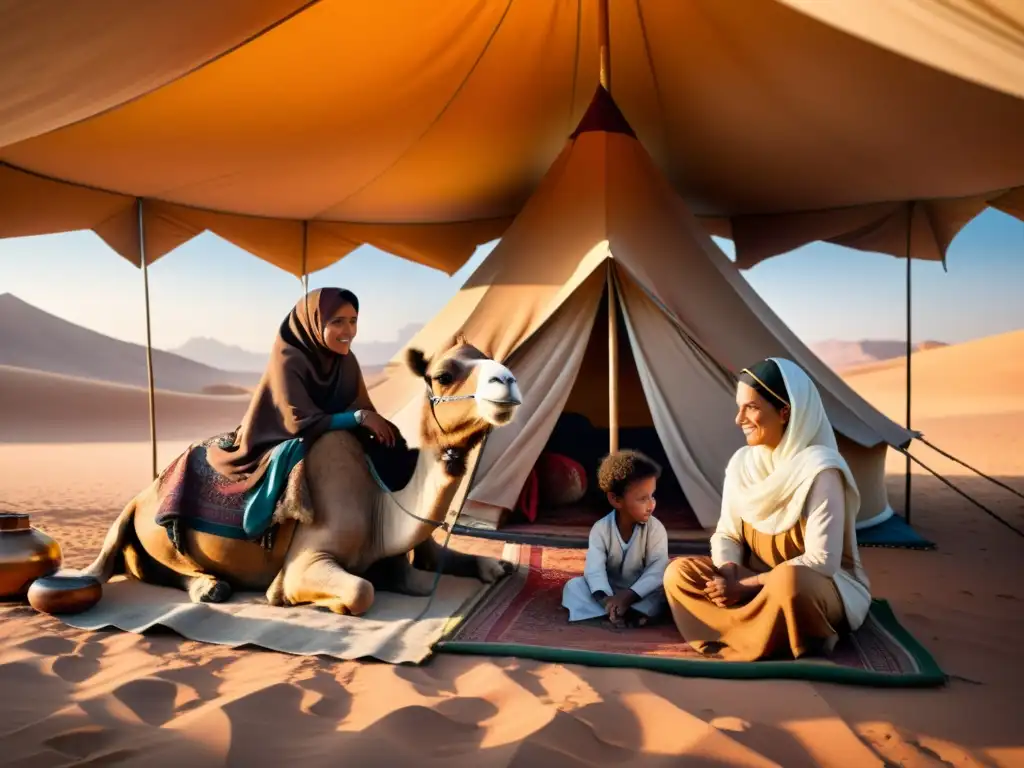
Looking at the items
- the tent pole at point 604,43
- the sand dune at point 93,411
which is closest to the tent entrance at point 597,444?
the tent pole at point 604,43

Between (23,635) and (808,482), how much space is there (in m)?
2.94

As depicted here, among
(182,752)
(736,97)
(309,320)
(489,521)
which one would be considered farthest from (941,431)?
(182,752)

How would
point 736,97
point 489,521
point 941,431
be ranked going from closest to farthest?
1. point 489,521
2. point 736,97
3. point 941,431

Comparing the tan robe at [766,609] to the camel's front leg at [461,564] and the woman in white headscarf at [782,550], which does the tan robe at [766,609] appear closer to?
the woman in white headscarf at [782,550]

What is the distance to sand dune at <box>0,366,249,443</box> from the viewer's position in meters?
20.4

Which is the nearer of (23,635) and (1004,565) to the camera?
(23,635)

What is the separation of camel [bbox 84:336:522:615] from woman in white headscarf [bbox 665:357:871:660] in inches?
35.1

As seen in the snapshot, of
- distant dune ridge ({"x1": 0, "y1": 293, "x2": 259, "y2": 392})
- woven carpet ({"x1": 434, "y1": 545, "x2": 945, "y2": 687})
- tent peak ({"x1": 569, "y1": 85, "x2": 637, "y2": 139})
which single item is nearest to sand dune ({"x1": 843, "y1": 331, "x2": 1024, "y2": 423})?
tent peak ({"x1": 569, "y1": 85, "x2": 637, "y2": 139})

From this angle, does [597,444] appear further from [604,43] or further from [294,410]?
[294,410]

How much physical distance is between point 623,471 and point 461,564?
3.59 ft

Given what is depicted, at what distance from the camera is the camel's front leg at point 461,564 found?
3869 millimetres

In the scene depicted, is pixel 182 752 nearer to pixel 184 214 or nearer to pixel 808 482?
pixel 808 482

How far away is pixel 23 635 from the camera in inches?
120

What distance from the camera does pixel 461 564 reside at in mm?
3891
